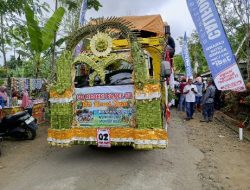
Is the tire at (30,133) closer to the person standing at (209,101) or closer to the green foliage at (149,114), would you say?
the green foliage at (149,114)

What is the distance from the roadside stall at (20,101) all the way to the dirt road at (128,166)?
157 cm

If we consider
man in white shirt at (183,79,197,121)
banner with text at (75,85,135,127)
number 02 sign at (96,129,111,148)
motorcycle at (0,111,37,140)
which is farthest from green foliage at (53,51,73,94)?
man in white shirt at (183,79,197,121)

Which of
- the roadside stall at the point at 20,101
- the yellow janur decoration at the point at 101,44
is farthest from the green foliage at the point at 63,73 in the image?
the roadside stall at the point at 20,101

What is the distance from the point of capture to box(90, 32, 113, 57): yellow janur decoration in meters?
7.18

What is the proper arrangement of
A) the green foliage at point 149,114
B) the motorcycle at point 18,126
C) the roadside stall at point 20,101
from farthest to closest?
1. the roadside stall at point 20,101
2. the motorcycle at point 18,126
3. the green foliage at point 149,114

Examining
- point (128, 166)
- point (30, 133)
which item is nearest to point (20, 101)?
point (30, 133)

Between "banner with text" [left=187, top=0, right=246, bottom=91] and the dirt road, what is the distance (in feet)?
6.01

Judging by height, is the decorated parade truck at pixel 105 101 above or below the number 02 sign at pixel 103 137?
above

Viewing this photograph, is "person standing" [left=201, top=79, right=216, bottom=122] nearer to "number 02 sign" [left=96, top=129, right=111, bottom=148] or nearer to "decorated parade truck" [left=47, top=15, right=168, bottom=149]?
"decorated parade truck" [left=47, top=15, right=168, bottom=149]

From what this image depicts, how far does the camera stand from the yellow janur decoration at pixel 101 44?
718 cm

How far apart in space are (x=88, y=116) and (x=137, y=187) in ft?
7.46

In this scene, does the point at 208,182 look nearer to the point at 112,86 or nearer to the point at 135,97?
the point at 135,97

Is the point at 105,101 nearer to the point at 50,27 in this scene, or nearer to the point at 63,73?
the point at 63,73

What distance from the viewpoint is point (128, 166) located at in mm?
6969
